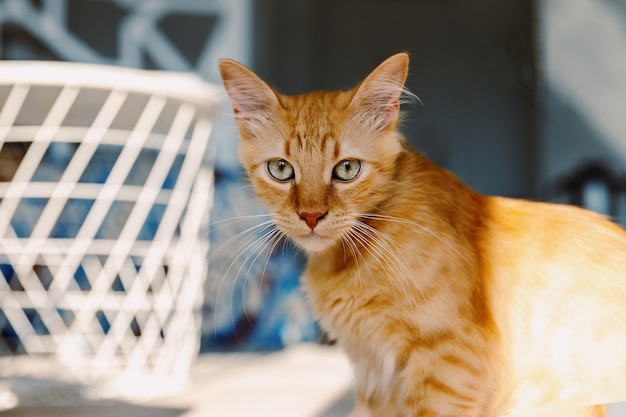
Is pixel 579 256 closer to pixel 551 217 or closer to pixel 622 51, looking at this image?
pixel 551 217

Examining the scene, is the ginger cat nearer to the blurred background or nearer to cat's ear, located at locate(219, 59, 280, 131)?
cat's ear, located at locate(219, 59, 280, 131)

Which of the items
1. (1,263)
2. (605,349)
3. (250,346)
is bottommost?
(250,346)

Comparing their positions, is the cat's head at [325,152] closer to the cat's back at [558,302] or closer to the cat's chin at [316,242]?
the cat's chin at [316,242]

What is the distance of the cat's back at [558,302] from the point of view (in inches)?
36.2

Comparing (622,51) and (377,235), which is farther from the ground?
(622,51)

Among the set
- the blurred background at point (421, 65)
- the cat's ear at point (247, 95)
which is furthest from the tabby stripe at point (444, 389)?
the blurred background at point (421, 65)

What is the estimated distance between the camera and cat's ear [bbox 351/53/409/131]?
99 cm

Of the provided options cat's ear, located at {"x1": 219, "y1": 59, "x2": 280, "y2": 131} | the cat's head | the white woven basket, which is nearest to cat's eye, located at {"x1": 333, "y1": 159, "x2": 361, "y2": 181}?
the cat's head

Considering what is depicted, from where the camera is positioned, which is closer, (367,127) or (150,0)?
(367,127)

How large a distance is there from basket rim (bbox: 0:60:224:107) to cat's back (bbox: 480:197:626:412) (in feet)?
2.22

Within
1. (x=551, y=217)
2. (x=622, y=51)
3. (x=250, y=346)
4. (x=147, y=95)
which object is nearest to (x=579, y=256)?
(x=551, y=217)

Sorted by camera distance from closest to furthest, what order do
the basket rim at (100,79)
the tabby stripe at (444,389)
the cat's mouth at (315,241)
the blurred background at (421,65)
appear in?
the tabby stripe at (444,389) < the cat's mouth at (315,241) < the basket rim at (100,79) < the blurred background at (421,65)

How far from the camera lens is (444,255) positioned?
97 centimetres

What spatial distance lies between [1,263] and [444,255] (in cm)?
139
